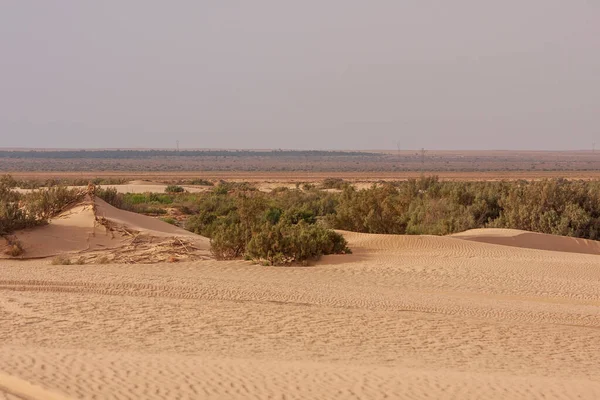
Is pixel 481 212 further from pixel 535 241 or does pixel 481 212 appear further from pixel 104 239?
pixel 104 239

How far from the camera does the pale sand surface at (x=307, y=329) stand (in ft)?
30.2

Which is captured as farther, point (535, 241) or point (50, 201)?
point (535, 241)

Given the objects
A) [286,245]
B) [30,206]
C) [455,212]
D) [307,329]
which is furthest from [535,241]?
[30,206]

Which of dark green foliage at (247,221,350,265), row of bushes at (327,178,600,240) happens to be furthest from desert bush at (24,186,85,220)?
row of bushes at (327,178,600,240)

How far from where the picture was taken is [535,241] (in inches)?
1031

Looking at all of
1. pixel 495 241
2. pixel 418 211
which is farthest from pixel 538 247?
pixel 418 211

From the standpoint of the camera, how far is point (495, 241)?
85.1ft

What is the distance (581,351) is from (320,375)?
4.80 m

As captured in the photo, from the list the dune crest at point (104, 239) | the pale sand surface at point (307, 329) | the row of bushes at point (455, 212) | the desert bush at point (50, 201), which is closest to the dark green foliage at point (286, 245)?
the pale sand surface at point (307, 329)

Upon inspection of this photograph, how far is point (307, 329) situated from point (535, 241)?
50.3 ft

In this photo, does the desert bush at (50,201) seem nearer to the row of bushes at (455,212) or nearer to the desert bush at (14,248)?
the desert bush at (14,248)

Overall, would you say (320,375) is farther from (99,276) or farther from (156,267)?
(156,267)

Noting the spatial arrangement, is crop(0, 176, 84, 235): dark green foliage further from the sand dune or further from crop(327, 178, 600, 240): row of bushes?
the sand dune

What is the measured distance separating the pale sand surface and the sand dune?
14.2 feet
